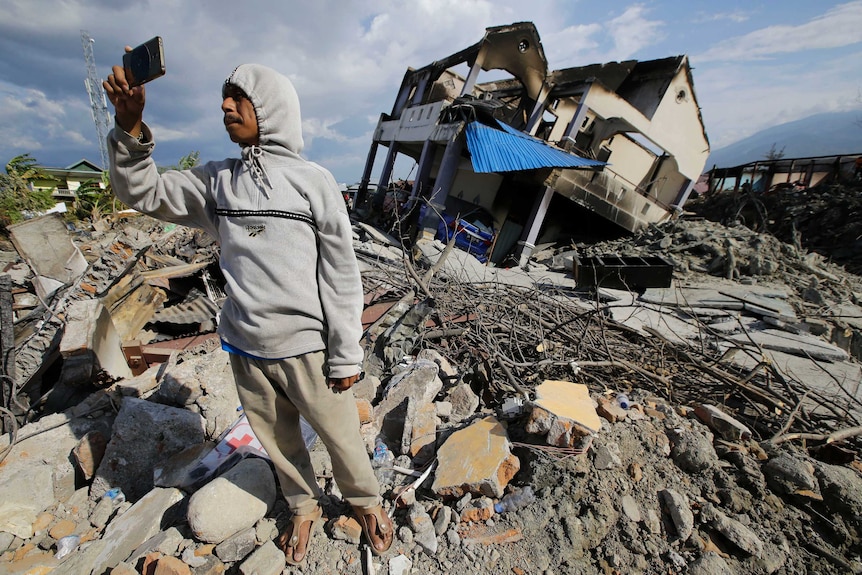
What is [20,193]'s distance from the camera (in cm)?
1466

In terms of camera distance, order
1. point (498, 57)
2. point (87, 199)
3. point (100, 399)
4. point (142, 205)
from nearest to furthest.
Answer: point (142, 205) < point (100, 399) < point (498, 57) < point (87, 199)

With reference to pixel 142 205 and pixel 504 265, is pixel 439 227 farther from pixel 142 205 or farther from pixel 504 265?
pixel 142 205

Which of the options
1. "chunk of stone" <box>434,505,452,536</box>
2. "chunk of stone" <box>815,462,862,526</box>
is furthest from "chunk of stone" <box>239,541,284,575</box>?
"chunk of stone" <box>815,462,862,526</box>

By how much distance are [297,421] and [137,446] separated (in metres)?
1.12

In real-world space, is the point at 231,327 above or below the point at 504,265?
above

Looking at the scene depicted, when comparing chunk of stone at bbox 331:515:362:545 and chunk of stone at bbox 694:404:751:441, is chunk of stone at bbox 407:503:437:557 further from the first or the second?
chunk of stone at bbox 694:404:751:441

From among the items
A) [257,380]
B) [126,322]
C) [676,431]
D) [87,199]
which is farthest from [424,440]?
[87,199]

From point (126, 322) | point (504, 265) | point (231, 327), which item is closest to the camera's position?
point (231, 327)

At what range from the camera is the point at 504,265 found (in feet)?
40.3

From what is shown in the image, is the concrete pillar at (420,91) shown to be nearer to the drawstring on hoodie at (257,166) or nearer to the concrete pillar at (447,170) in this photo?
the concrete pillar at (447,170)

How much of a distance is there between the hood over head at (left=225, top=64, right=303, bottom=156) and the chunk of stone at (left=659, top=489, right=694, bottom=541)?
2341 mm

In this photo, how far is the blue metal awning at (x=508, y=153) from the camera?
30.4ft

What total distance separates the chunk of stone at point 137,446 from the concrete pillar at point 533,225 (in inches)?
405

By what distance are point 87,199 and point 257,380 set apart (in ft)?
60.8
